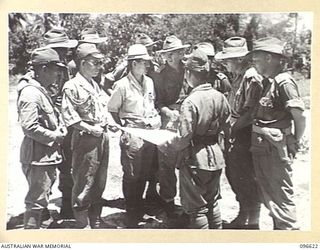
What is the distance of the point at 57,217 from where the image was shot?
179 cm

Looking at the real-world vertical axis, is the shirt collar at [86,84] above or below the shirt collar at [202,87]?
above

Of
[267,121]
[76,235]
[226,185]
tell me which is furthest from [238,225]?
[76,235]

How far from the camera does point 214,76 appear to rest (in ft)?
5.88

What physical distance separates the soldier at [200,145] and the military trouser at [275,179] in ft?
0.25

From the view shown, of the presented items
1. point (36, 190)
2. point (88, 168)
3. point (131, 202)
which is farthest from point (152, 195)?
point (36, 190)

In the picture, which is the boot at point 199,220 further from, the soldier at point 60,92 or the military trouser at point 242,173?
the soldier at point 60,92

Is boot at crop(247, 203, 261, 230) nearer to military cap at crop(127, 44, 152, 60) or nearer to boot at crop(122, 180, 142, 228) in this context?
boot at crop(122, 180, 142, 228)

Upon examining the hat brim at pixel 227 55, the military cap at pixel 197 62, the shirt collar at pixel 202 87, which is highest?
the hat brim at pixel 227 55

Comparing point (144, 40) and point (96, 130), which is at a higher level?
point (144, 40)

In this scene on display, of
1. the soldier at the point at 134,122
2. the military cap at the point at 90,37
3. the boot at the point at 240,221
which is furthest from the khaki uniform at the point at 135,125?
the boot at the point at 240,221

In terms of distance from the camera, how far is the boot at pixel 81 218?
5.88 ft

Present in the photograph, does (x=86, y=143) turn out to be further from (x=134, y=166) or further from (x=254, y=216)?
(x=254, y=216)

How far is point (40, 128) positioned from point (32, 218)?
0.64 ft

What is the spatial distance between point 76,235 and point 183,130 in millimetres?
324
